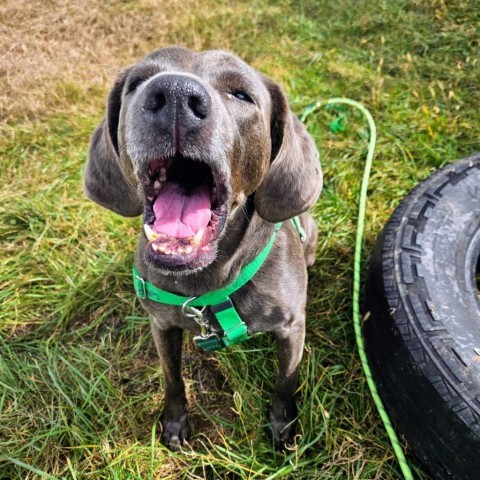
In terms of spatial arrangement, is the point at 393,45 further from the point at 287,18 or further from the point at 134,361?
the point at 134,361

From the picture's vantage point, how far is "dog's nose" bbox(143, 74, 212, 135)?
68.6 inches

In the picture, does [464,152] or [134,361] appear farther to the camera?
[464,152]

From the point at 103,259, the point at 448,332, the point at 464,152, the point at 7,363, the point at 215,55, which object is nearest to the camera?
the point at 215,55

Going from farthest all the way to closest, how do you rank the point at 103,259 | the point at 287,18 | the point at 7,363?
1. the point at 287,18
2. the point at 103,259
3. the point at 7,363

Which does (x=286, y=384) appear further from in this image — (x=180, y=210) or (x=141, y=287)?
(x=180, y=210)

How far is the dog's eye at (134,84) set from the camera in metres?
2.17

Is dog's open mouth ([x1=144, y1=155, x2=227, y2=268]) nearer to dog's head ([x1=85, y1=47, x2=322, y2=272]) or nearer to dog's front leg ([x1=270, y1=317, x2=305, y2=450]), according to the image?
dog's head ([x1=85, y1=47, x2=322, y2=272])

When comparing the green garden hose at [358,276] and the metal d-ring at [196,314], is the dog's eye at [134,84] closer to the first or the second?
the metal d-ring at [196,314]

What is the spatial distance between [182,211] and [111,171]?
1.78 ft

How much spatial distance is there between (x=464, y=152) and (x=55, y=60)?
4212mm

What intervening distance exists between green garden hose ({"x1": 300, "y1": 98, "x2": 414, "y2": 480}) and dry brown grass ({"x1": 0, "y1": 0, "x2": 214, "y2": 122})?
2.24 meters

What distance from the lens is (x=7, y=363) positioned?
317 cm

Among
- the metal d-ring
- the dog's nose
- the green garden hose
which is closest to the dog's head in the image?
the dog's nose

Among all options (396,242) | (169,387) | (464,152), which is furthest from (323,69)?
(169,387)
